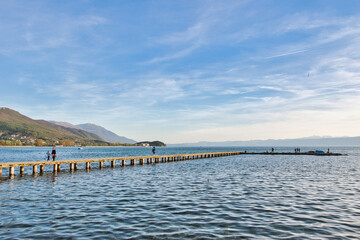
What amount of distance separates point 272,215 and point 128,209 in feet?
26.0

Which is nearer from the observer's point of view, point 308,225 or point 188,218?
point 308,225

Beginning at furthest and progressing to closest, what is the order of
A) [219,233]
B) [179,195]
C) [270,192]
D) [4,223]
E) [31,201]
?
[270,192]
[179,195]
[31,201]
[4,223]
[219,233]

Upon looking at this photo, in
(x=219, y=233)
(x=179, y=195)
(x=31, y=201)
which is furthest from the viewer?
(x=179, y=195)

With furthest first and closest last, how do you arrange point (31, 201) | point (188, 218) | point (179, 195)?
point (179, 195), point (31, 201), point (188, 218)

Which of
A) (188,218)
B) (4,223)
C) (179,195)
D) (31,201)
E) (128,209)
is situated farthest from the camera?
(179,195)

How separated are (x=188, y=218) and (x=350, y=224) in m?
7.72

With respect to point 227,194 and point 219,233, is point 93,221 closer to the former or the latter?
point 219,233

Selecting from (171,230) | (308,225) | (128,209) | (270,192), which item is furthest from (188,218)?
(270,192)

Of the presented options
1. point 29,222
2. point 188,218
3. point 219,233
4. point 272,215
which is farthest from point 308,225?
point 29,222

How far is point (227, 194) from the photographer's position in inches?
816

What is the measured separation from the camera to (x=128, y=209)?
1579 cm

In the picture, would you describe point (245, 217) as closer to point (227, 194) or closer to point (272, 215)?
point (272, 215)

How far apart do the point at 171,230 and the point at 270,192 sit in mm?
12293

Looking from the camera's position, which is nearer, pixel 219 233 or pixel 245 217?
pixel 219 233
